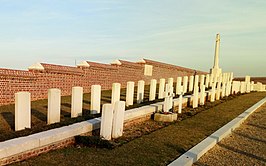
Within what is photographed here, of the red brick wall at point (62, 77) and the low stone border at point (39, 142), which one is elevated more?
the red brick wall at point (62, 77)

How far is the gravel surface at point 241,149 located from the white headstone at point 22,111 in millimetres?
3321

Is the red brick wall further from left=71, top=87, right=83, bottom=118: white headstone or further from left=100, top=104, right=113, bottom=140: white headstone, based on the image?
left=100, top=104, right=113, bottom=140: white headstone

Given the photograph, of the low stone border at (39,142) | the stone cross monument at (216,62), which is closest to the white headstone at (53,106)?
the low stone border at (39,142)

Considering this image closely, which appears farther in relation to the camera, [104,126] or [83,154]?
[104,126]

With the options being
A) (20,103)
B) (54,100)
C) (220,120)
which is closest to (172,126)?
(220,120)

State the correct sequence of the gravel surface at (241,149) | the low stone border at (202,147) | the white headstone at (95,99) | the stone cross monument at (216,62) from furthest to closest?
the stone cross monument at (216,62), the white headstone at (95,99), the gravel surface at (241,149), the low stone border at (202,147)

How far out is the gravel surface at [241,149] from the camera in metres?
4.80

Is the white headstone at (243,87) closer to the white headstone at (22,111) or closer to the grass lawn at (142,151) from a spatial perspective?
the grass lawn at (142,151)

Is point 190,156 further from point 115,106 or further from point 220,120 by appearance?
point 220,120

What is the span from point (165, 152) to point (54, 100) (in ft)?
8.95

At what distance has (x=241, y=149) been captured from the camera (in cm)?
566

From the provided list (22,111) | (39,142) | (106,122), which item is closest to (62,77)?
(22,111)

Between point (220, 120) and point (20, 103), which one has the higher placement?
point (20, 103)

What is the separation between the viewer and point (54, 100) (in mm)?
6168
